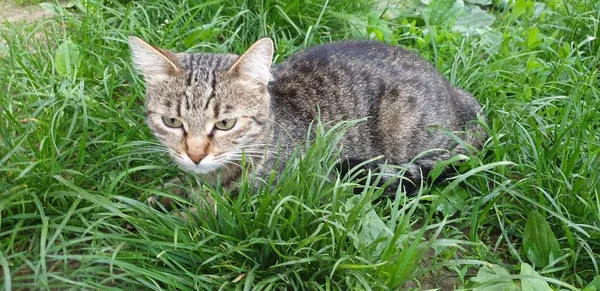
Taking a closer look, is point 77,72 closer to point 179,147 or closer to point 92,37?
point 92,37

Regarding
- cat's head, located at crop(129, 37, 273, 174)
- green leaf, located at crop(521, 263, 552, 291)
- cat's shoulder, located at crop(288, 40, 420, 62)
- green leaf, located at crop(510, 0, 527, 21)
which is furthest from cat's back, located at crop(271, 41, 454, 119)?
green leaf, located at crop(510, 0, 527, 21)

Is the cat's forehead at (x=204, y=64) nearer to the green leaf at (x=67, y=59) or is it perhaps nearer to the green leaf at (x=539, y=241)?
the green leaf at (x=67, y=59)

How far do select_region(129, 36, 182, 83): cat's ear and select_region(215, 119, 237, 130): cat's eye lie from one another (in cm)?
29

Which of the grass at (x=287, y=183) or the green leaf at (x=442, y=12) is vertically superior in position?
the green leaf at (x=442, y=12)

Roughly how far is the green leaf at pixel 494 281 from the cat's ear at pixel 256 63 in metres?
1.22

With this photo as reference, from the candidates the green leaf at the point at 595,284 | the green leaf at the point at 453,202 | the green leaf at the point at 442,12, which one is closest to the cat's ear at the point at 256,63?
the green leaf at the point at 453,202

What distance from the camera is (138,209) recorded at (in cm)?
244

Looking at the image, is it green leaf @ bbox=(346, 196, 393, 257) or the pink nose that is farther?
the pink nose

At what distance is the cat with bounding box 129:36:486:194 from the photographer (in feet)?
8.63

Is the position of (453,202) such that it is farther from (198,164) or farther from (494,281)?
(198,164)

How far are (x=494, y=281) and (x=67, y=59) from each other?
8.04 ft

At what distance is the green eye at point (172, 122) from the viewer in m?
2.65

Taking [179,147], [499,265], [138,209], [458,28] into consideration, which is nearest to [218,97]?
[179,147]

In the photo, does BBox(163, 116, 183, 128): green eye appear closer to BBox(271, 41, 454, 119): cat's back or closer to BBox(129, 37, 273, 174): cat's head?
BBox(129, 37, 273, 174): cat's head
